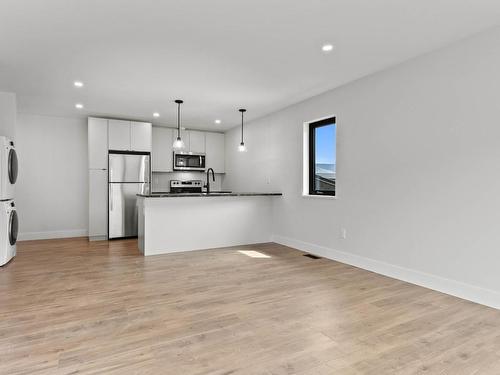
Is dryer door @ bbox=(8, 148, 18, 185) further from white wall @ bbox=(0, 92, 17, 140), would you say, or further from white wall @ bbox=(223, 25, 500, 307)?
white wall @ bbox=(223, 25, 500, 307)

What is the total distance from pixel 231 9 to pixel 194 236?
355cm

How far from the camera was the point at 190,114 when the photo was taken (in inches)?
235

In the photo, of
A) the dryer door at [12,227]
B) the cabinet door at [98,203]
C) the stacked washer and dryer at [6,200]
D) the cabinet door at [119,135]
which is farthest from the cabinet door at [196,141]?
the dryer door at [12,227]

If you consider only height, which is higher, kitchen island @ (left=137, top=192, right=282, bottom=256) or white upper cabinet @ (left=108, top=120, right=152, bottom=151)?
white upper cabinet @ (left=108, top=120, right=152, bottom=151)

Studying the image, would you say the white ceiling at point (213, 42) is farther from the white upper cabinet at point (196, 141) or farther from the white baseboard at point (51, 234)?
the white baseboard at point (51, 234)

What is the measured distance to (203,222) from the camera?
514 centimetres

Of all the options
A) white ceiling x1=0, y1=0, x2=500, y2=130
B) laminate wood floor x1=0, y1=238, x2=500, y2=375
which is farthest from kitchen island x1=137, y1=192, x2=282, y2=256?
white ceiling x1=0, y1=0, x2=500, y2=130

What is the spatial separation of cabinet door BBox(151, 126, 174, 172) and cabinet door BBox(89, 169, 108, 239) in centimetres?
120

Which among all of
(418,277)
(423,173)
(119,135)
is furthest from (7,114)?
(418,277)

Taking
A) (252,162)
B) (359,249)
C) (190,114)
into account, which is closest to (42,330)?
→ (359,249)

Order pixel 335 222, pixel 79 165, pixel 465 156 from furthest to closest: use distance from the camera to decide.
Answer: pixel 79 165 < pixel 335 222 < pixel 465 156

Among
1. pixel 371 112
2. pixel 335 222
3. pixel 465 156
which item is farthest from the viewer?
pixel 335 222

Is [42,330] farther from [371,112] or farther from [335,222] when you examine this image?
[371,112]

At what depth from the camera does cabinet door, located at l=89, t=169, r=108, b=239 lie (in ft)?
19.7
